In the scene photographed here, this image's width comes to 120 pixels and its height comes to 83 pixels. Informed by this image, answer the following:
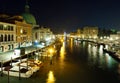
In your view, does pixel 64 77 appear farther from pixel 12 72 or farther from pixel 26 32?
pixel 26 32

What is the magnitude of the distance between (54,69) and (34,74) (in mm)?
7281

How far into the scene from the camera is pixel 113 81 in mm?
40312

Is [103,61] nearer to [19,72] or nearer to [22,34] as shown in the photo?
[22,34]

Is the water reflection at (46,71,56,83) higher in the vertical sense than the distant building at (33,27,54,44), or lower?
lower

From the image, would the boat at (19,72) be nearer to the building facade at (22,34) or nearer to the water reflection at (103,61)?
the water reflection at (103,61)

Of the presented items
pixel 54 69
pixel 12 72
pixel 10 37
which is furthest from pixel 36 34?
pixel 12 72

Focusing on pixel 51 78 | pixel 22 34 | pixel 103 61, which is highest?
pixel 22 34

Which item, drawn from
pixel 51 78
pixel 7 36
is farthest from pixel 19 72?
pixel 7 36

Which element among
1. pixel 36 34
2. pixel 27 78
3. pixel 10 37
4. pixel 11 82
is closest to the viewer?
pixel 11 82

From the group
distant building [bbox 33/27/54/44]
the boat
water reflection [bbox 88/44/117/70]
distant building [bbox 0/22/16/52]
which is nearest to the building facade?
distant building [bbox 0/22/16/52]

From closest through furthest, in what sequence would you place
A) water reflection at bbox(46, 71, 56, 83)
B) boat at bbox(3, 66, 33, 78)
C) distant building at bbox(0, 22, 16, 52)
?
water reflection at bbox(46, 71, 56, 83) → boat at bbox(3, 66, 33, 78) → distant building at bbox(0, 22, 16, 52)

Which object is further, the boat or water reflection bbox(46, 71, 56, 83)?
the boat

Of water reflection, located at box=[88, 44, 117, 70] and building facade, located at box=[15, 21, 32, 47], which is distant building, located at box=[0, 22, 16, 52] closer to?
building facade, located at box=[15, 21, 32, 47]

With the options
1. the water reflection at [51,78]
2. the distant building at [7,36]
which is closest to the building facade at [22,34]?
the distant building at [7,36]
